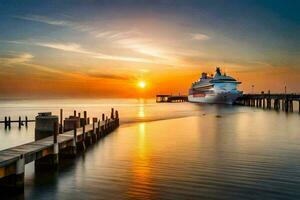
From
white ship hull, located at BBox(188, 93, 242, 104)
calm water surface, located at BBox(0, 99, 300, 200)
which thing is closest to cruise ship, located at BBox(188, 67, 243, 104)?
white ship hull, located at BBox(188, 93, 242, 104)

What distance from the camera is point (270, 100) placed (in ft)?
367

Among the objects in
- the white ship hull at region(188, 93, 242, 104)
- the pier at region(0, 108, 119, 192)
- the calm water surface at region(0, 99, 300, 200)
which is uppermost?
the white ship hull at region(188, 93, 242, 104)

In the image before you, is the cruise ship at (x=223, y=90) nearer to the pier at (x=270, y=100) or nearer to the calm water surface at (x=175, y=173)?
the pier at (x=270, y=100)

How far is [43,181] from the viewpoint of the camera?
51.2ft

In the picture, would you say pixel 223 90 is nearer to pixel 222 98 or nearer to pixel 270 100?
pixel 222 98

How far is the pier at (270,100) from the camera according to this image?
92250 mm

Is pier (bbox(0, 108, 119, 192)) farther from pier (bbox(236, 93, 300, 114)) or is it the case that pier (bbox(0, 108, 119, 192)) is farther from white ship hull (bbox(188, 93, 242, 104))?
white ship hull (bbox(188, 93, 242, 104))

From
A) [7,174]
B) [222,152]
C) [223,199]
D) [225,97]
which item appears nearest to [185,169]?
[223,199]

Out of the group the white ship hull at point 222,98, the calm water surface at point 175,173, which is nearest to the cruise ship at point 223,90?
the white ship hull at point 222,98

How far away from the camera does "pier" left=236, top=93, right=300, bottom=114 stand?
92.2 metres

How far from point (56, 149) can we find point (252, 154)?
1330 cm

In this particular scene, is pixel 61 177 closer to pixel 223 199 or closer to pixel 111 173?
pixel 111 173

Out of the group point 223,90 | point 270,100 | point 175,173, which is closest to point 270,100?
point 270,100

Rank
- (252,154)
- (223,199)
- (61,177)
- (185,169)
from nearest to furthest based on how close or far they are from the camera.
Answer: (223,199) → (61,177) → (185,169) → (252,154)
